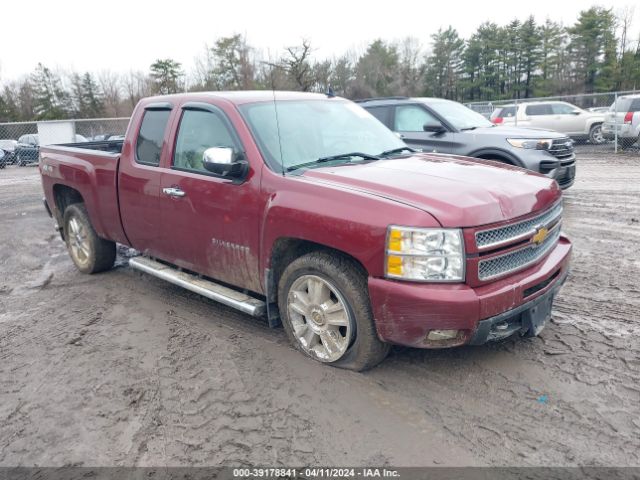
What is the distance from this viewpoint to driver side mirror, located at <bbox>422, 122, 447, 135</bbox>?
8.19 meters

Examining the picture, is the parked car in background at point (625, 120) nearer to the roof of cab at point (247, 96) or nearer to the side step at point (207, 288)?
the roof of cab at point (247, 96)

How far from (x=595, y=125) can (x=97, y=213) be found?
18.8 meters

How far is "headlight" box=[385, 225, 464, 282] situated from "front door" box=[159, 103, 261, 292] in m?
1.18

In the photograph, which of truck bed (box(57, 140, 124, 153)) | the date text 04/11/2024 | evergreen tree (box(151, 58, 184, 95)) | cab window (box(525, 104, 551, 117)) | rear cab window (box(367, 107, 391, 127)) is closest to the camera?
the date text 04/11/2024

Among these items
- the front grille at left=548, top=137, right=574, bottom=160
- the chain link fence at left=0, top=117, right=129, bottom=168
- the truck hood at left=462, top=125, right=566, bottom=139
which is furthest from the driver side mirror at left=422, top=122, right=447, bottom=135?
the chain link fence at left=0, top=117, right=129, bottom=168

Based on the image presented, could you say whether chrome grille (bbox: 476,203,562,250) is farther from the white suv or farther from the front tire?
the white suv

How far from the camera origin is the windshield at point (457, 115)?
28.1 ft

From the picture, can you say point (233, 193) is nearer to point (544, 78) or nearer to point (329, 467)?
point (329, 467)

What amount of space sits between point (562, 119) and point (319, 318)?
18.5 m

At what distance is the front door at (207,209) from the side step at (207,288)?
98 mm

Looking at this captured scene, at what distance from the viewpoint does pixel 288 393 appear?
3.33 meters

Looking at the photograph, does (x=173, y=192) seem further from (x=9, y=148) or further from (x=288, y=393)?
(x=9, y=148)

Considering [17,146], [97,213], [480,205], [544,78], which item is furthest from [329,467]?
[544,78]

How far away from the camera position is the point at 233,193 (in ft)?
12.7
